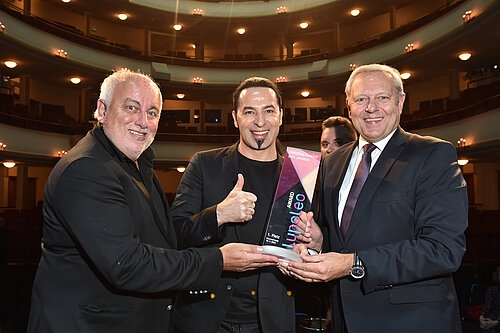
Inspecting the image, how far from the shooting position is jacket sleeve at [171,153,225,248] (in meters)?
2.13

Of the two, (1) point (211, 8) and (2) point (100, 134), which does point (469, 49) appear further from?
(2) point (100, 134)

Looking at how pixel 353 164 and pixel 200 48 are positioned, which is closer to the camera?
A: pixel 353 164

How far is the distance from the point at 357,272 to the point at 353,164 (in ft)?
2.15

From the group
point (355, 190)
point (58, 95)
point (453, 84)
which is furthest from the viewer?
point (58, 95)

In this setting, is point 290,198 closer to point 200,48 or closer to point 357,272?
point 357,272

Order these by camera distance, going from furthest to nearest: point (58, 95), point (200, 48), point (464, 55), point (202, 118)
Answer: point (200, 48)
point (202, 118)
point (58, 95)
point (464, 55)

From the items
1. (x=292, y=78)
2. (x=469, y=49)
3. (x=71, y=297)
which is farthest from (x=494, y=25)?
(x=71, y=297)

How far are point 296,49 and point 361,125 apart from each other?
18.7m

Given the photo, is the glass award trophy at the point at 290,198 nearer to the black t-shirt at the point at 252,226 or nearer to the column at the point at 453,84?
the black t-shirt at the point at 252,226

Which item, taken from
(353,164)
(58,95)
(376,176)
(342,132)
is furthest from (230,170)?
(58,95)

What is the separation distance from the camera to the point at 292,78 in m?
17.0

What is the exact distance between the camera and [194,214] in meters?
2.32

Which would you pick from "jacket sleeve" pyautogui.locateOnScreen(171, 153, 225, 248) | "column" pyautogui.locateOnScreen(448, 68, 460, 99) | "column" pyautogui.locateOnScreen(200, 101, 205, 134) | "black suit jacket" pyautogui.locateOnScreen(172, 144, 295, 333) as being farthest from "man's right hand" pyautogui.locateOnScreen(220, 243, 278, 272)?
"column" pyautogui.locateOnScreen(200, 101, 205, 134)

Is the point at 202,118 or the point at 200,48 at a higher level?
the point at 200,48
